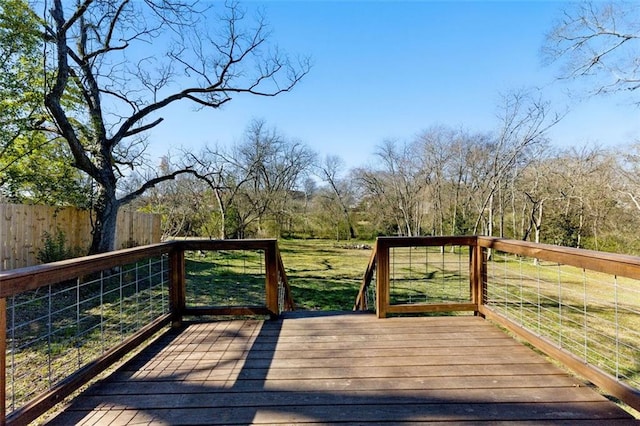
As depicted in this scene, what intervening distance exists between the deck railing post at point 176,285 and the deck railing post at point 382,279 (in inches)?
72.7

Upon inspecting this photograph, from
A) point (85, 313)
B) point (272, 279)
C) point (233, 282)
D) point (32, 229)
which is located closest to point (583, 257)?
point (272, 279)

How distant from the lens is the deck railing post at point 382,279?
10.4 feet

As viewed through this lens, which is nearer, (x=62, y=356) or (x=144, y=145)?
(x=62, y=356)

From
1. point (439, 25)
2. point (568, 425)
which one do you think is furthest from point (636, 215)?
point (568, 425)

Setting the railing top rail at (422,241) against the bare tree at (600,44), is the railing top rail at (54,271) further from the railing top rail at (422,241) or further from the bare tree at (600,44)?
the bare tree at (600,44)

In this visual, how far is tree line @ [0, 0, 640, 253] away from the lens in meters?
6.22

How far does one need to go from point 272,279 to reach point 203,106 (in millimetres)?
6779

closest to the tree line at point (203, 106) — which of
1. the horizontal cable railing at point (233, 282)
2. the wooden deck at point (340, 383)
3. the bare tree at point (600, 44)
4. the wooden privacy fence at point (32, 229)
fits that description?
the bare tree at point (600, 44)

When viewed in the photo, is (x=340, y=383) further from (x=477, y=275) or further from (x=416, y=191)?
(x=416, y=191)

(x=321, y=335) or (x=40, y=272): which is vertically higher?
(x=40, y=272)

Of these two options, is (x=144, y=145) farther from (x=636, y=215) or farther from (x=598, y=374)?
(x=636, y=215)

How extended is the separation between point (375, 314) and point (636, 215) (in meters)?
11.7

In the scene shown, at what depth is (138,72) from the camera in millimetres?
8070

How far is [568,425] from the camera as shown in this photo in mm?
1527
